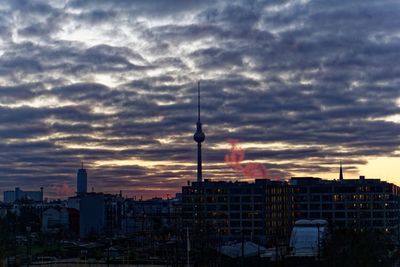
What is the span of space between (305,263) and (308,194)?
305 feet

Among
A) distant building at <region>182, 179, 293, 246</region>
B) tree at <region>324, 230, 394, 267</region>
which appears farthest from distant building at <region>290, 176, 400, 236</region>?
tree at <region>324, 230, 394, 267</region>

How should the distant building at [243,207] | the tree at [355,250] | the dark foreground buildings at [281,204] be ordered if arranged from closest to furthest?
the tree at [355,250] < the dark foreground buildings at [281,204] < the distant building at [243,207]

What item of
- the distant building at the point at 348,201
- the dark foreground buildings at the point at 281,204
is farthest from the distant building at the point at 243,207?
the distant building at the point at 348,201

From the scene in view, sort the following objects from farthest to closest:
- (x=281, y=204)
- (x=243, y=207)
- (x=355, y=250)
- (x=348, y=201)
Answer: (x=281, y=204) < (x=243, y=207) < (x=348, y=201) < (x=355, y=250)

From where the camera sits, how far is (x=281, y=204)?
172 metres

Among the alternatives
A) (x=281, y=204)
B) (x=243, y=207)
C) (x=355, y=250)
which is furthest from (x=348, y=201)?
(x=355, y=250)

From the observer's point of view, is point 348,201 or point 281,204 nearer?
point 348,201

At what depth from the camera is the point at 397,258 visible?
89062 mm

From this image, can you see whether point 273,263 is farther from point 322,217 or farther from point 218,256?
point 322,217

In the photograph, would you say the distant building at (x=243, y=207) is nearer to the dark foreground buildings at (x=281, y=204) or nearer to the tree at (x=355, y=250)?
the dark foreground buildings at (x=281, y=204)

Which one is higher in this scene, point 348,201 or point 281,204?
point 348,201

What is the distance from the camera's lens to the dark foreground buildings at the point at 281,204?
164 m

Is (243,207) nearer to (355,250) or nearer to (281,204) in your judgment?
(281,204)

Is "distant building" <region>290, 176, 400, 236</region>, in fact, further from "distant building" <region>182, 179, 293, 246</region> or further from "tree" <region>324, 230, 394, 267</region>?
"tree" <region>324, 230, 394, 267</region>
